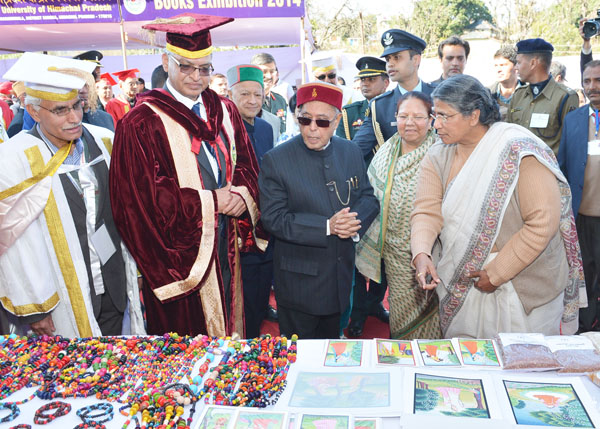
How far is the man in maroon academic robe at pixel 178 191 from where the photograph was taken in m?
2.45

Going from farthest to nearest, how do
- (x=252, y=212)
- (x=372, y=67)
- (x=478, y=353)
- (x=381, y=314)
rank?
→ (x=372, y=67)
(x=381, y=314)
(x=252, y=212)
(x=478, y=353)

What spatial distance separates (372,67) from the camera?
465 cm

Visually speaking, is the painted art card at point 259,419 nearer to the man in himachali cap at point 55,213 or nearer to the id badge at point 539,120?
the man in himachali cap at point 55,213

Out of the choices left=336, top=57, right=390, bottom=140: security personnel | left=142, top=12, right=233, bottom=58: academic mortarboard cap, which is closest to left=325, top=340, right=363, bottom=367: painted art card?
left=142, top=12, right=233, bottom=58: academic mortarboard cap

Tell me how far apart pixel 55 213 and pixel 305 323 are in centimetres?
142

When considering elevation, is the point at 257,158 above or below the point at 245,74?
below

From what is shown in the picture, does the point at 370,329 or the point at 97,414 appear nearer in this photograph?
the point at 97,414

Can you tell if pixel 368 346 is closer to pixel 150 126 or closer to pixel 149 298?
pixel 149 298

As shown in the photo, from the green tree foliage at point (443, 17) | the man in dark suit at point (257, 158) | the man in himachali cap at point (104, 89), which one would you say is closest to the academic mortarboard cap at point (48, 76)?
the man in dark suit at point (257, 158)

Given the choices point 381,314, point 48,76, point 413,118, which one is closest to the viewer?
point 48,76

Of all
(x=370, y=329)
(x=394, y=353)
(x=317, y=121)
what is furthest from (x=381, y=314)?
(x=394, y=353)

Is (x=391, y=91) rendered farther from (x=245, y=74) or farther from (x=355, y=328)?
(x=355, y=328)

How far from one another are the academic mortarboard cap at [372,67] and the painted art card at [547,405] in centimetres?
361

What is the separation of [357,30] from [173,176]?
108ft
